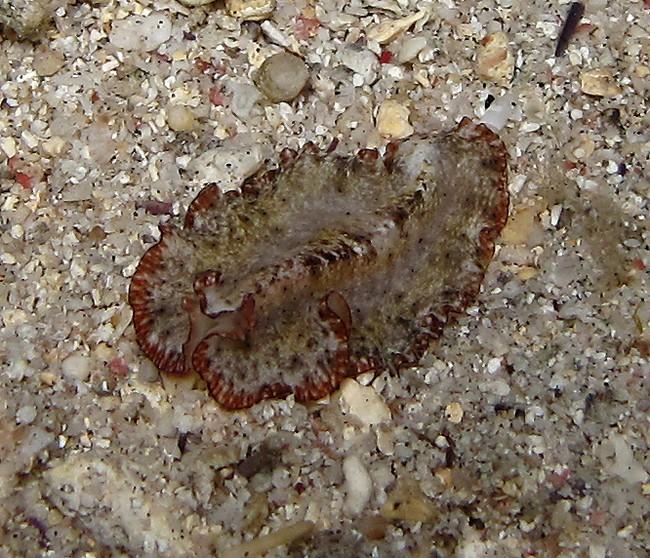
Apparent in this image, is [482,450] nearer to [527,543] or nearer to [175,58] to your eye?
[527,543]

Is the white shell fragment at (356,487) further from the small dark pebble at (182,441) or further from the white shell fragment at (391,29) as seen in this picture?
the white shell fragment at (391,29)

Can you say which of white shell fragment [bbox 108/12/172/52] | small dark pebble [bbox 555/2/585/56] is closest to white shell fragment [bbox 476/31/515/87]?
small dark pebble [bbox 555/2/585/56]

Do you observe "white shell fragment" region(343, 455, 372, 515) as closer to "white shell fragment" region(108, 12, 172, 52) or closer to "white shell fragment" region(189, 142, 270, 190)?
"white shell fragment" region(189, 142, 270, 190)

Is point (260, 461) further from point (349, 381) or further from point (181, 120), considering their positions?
point (181, 120)

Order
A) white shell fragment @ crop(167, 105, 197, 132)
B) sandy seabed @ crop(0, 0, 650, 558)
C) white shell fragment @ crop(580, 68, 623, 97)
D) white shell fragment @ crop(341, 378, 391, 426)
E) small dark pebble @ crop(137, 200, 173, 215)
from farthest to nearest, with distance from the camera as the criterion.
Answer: white shell fragment @ crop(580, 68, 623, 97) → white shell fragment @ crop(167, 105, 197, 132) → small dark pebble @ crop(137, 200, 173, 215) → white shell fragment @ crop(341, 378, 391, 426) → sandy seabed @ crop(0, 0, 650, 558)

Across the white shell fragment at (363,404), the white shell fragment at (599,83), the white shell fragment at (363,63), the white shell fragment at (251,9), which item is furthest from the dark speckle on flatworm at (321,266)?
the white shell fragment at (251,9)

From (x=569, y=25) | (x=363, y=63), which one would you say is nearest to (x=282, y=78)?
(x=363, y=63)

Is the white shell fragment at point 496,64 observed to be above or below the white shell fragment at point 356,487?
above
